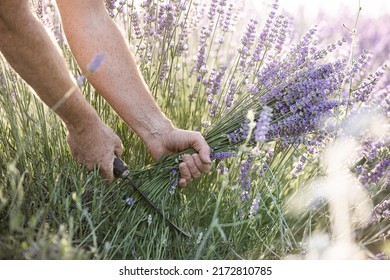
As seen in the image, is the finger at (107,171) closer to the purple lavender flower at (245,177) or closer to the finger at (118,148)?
the finger at (118,148)

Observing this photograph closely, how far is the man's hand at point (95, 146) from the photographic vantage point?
191cm

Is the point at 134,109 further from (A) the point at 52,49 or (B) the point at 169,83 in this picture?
(A) the point at 52,49

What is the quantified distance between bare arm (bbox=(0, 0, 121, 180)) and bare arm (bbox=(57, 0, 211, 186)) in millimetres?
232

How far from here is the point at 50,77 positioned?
172 centimetres

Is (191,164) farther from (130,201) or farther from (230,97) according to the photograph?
(230,97)

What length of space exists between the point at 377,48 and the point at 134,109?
72.1 inches

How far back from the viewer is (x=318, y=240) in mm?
1937

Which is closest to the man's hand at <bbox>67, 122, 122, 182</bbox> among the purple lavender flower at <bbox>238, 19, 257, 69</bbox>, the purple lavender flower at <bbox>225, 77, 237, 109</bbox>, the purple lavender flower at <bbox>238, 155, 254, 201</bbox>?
the purple lavender flower at <bbox>238, 155, 254, 201</bbox>

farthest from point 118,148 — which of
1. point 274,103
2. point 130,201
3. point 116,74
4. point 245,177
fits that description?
point 274,103

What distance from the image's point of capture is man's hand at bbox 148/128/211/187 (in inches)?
81.7

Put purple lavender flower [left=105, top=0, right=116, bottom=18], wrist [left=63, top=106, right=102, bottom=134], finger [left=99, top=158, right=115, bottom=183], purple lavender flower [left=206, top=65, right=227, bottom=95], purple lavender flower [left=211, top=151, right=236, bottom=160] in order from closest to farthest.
Answer: 1. wrist [left=63, top=106, right=102, bottom=134]
2. finger [left=99, top=158, right=115, bottom=183]
3. purple lavender flower [left=211, top=151, right=236, bottom=160]
4. purple lavender flower [left=105, top=0, right=116, bottom=18]
5. purple lavender flower [left=206, top=65, right=227, bottom=95]

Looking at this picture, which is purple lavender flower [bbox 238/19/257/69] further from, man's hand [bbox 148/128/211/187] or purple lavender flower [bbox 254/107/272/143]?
purple lavender flower [bbox 254/107/272/143]
